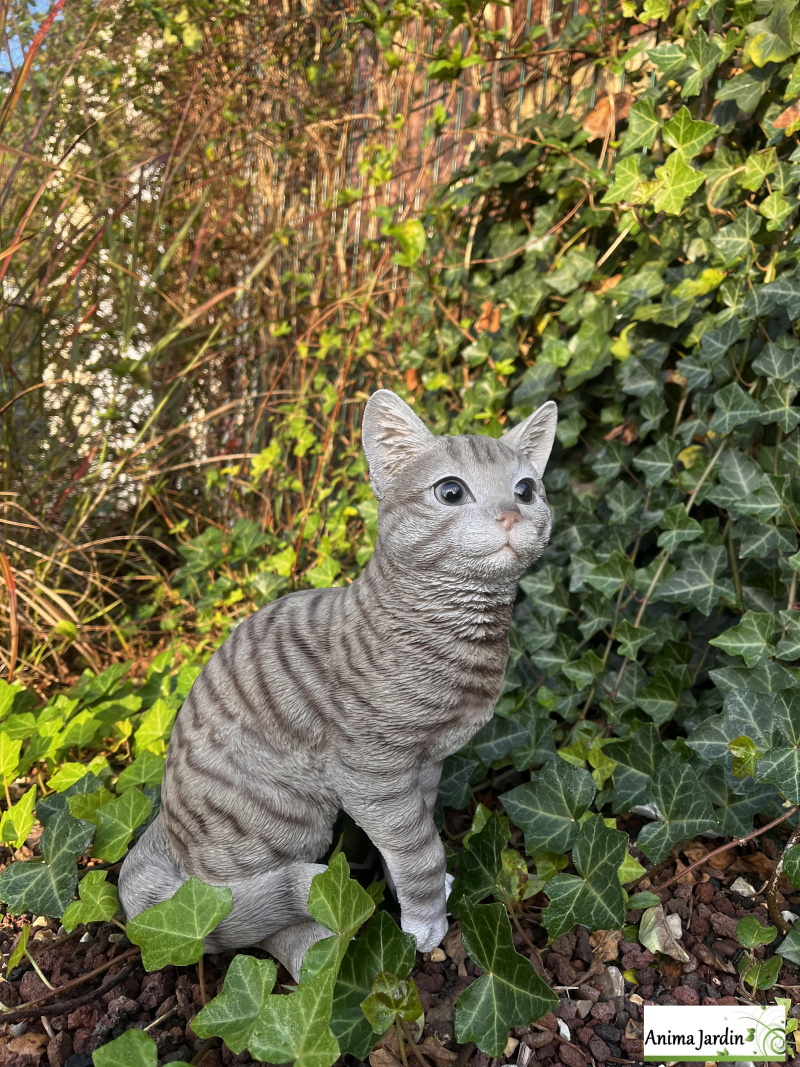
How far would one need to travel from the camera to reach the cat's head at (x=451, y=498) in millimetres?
1130

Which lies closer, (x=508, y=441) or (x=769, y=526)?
(x=508, y=441)

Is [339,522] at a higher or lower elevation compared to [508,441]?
lower

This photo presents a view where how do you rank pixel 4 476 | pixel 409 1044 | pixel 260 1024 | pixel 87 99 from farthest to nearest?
pixel 87 99 < pixel 4 476 < pixel 409 1044 < pixel 260 1024

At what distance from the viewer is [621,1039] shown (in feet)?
4.06

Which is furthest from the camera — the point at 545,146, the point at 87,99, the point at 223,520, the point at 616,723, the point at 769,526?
the point at 223,520

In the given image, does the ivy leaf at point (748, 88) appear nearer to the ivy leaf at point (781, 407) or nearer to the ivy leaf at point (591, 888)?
the ivy leaf at point (781, 407)

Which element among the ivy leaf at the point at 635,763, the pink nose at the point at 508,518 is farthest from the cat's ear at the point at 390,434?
the ivy leaf at the point at 635,763

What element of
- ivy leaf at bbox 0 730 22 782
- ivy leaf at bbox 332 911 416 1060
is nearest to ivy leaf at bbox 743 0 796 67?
ivy leaf at bbox 332 911 416 1060

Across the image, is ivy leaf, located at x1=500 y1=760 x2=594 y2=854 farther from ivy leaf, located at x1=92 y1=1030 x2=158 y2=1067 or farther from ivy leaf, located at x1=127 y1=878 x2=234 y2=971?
ivy leaf, located at x1=92 y1=1030 x2=158 y2=1067

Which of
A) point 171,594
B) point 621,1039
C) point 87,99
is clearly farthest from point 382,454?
point 87,99

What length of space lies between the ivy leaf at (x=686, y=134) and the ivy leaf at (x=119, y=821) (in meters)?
1.94

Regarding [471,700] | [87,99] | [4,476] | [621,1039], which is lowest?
[621,1039]

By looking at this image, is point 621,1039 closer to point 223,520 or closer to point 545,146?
point 545,146

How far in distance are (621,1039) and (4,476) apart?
8.13 ft
